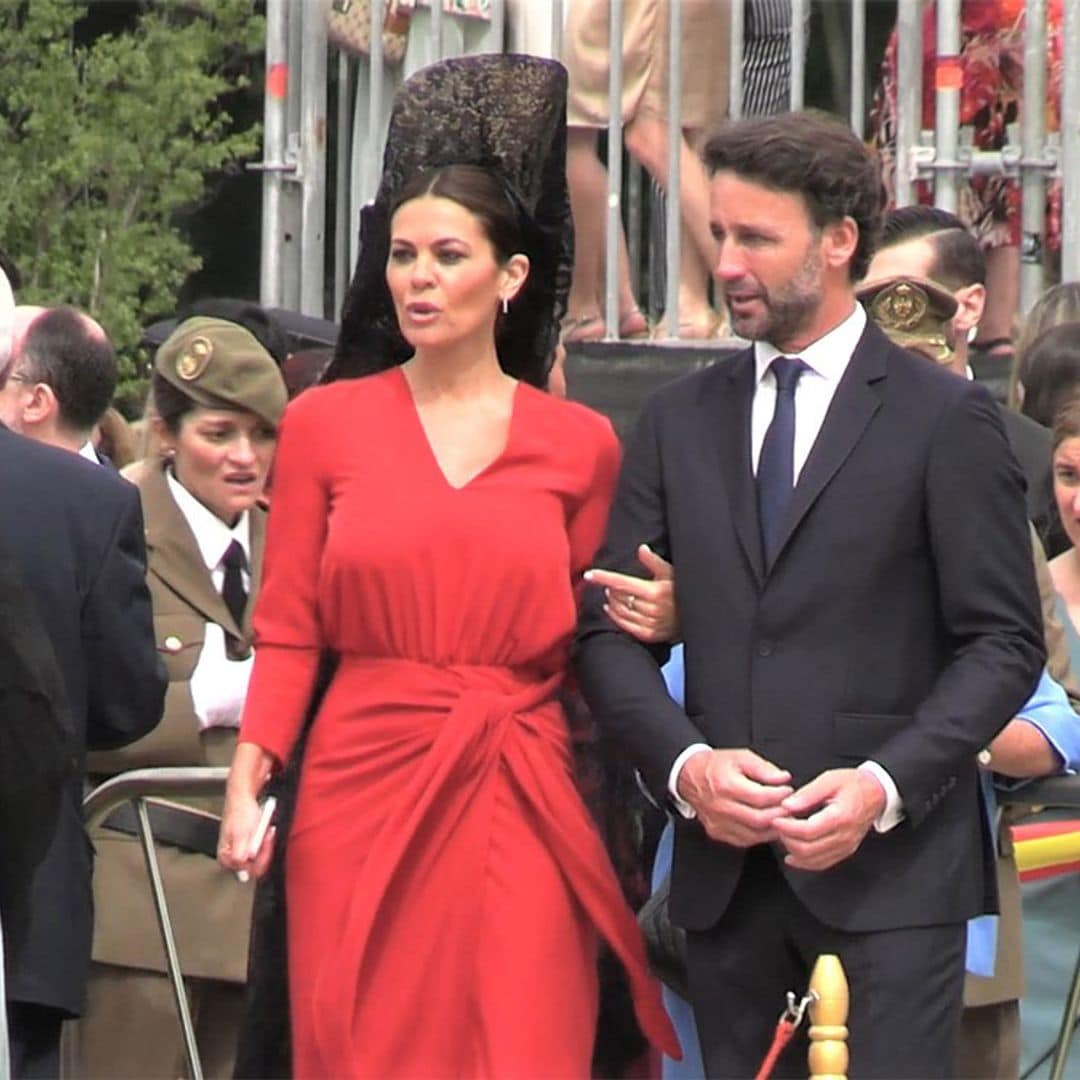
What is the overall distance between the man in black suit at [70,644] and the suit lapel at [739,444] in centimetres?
110

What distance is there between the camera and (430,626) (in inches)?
190

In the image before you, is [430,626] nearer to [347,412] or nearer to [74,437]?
[347,412]

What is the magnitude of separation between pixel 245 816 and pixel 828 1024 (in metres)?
1.16

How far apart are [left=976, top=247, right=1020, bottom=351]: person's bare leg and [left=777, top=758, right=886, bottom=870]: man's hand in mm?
3538

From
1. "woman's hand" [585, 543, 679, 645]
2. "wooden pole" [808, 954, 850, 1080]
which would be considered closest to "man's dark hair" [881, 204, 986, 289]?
"woman's hand" [585, 543, 679, 645]

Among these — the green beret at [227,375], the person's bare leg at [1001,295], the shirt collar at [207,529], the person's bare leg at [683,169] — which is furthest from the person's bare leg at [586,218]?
the shirt collar at [207,529]

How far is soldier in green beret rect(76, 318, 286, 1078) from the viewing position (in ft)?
19.5

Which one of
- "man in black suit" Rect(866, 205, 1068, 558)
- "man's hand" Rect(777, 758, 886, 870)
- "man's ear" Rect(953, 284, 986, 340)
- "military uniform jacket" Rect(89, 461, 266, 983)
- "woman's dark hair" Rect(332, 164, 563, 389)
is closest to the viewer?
"man's hand" Rect(777, 758, 886, 870)

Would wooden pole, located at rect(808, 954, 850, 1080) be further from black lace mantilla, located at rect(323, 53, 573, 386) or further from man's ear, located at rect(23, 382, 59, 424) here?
man's ear, located at rect(23, 382, 59, 424)

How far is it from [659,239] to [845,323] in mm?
3316

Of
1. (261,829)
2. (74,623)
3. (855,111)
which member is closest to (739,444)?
(261,829)

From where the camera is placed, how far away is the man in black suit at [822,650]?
14.7 feet

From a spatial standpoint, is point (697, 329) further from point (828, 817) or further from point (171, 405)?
point (828, 817)

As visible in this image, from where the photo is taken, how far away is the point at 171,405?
6297 millimetres
